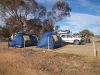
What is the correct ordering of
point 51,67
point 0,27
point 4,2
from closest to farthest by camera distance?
point 51,67 → point 4,2 → point 0,27

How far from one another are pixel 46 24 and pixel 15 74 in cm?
3283

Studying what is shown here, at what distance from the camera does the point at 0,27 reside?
49.1 metres

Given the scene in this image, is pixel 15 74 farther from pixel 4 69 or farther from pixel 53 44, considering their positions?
pixel 53 44

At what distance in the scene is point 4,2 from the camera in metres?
35.4

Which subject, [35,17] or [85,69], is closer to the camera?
[85,69]

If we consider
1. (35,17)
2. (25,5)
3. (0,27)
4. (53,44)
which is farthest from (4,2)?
(53,44)

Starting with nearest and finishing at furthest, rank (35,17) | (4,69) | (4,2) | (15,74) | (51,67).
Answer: (15,74)
(4,69)
(51,67)
(4,2)
(35,17)

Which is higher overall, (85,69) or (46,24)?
(46,24)

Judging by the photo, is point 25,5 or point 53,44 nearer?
point 53,44

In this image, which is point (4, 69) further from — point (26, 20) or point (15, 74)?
point (26, 20)

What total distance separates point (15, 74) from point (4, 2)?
3018cm

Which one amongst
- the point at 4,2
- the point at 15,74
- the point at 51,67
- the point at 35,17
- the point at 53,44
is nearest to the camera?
the point at 15,74

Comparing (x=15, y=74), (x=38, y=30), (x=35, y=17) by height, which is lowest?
(x=15, y=74)

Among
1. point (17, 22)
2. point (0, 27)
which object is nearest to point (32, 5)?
point (17, 22)
